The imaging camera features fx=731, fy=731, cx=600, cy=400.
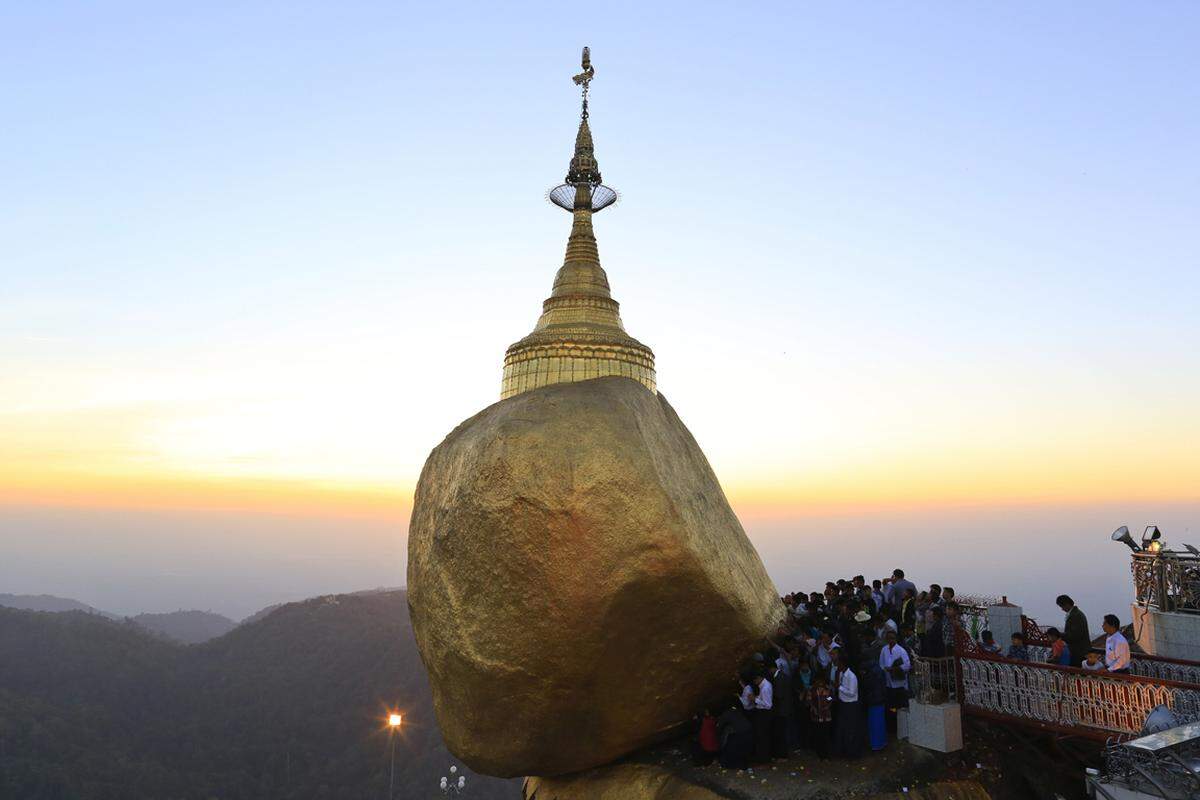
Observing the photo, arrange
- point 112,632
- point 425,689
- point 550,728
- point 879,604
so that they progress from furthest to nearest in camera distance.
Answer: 1. point 112,632
2. point 425,689
3. point 879,604
4. point 550,728

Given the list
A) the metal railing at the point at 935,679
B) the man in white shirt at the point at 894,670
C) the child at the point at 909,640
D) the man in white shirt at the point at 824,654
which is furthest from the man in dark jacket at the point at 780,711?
the child at the point at 909,640

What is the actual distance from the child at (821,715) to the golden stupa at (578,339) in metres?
16.4

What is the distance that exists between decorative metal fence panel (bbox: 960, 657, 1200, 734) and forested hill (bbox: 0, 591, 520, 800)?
7959cm

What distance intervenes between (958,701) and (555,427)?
7.98 m

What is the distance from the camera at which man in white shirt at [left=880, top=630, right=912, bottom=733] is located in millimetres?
11727

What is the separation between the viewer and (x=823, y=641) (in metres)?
12.0

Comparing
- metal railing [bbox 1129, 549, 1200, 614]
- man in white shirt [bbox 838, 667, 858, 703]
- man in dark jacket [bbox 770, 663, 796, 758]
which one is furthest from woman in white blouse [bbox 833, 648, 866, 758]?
metal railing [bbox 1129, 549, 1200, 614]

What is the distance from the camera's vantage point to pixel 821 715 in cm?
1134

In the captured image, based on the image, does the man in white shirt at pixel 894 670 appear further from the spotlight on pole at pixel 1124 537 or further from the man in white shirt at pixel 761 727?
the spotlight on pole at pixel 1124 537

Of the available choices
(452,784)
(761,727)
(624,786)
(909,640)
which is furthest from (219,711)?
(909,640)

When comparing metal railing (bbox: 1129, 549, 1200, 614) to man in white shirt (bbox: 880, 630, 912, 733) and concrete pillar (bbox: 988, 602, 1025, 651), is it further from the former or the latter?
man in white shirt (bbox: 880, 630, 912, 733)

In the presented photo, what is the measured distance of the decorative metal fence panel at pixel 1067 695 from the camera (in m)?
9.98

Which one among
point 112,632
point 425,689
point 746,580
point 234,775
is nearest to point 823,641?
point 746,580

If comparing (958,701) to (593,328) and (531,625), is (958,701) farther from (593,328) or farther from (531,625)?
(593,328)
